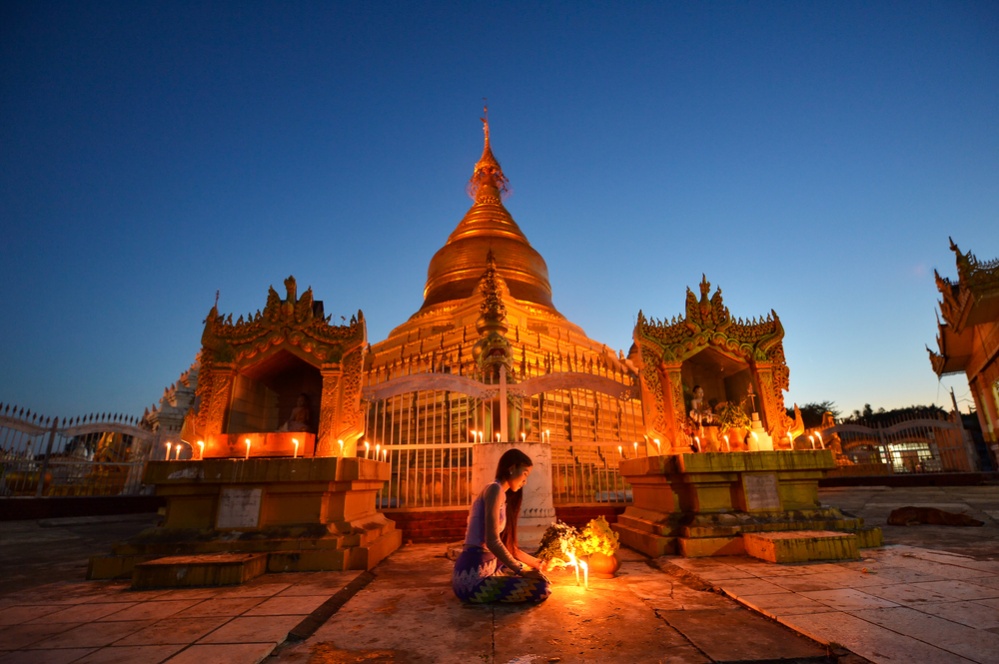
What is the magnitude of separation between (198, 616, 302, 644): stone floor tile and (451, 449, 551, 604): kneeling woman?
1286mm

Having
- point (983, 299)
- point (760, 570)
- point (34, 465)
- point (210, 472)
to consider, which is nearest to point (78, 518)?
point (34, 465)

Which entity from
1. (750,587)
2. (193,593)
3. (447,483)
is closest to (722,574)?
(750,587)

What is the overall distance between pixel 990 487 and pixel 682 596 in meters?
13.4

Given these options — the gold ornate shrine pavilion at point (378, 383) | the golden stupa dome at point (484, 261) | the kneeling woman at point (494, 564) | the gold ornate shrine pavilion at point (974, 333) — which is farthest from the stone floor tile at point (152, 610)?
the gold ornate shrine pavilion at point (974, 333)

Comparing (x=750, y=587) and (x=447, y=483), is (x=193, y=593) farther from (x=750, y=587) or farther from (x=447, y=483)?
(x=447, y=483)

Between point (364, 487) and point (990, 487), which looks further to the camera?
point (990, 487)

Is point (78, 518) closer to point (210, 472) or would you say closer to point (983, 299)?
point (210, 472)

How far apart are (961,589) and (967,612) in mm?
784

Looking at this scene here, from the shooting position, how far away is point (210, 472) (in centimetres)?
583

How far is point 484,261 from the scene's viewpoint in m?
26.1

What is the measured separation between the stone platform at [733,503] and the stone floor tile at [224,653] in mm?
4717

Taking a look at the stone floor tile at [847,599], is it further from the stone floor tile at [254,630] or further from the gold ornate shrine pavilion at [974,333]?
the gold ornate shrine pavilion at [974,333]

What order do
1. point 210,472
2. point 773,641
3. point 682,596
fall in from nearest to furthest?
point 773,641 < point 682,596 < point 210,472

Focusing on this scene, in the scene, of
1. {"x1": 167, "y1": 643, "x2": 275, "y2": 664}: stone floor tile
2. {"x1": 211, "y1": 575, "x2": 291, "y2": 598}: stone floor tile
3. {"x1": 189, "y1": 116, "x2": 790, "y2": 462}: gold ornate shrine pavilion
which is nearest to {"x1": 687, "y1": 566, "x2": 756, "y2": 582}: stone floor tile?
{"x1": 189, "y1": 116, "x2": 790, "y2": 462}: gold ornate shrine pavilion
